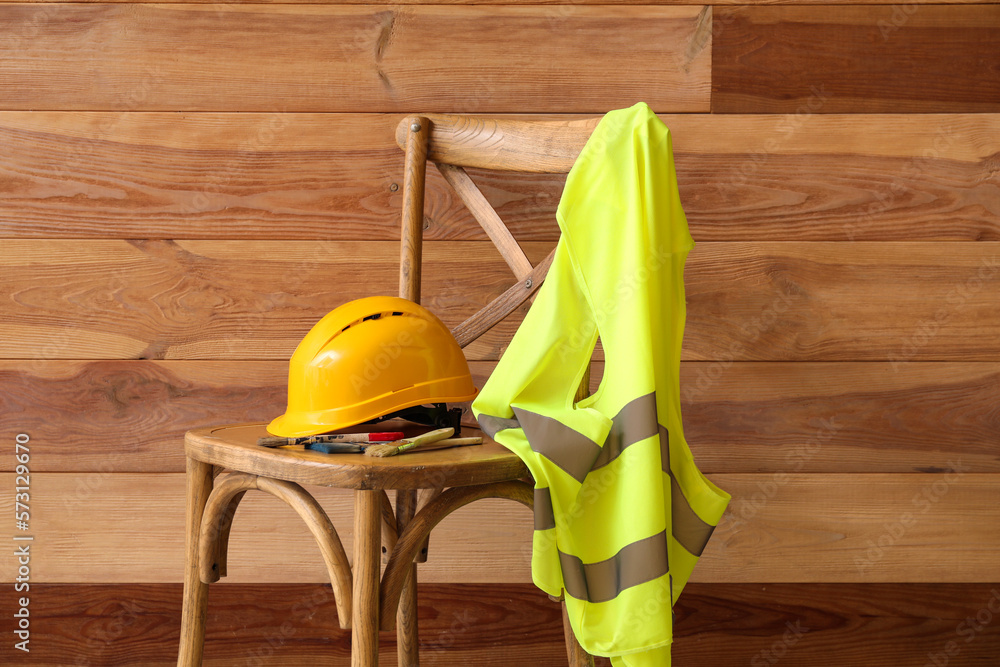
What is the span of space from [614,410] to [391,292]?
17.3 inches

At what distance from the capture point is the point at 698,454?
97cm

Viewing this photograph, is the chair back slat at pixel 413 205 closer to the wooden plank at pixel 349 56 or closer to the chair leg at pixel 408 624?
the wooden plank at pixel 349 56

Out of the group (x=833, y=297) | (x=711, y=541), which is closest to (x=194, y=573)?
(x=711, y=541)

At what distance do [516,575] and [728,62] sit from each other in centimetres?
75

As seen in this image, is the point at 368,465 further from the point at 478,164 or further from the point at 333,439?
the point at 478,164

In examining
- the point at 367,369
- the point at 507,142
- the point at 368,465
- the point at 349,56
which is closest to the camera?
the point at 368,465

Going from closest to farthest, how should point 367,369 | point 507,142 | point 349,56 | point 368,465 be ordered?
point 368,465 → point 367,369 → point 507,142 → point 349,56

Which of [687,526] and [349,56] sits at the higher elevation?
[349,56]

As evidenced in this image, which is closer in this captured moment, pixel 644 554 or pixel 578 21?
pixel 644 554

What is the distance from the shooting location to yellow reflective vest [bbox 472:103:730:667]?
1.95 feet

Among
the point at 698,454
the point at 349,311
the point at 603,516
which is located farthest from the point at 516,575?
the point at 349,311

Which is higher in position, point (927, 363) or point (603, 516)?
point (927, 363)

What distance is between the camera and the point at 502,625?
3.25 feet

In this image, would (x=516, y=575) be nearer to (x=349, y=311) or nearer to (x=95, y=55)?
(x=349, y=311)
